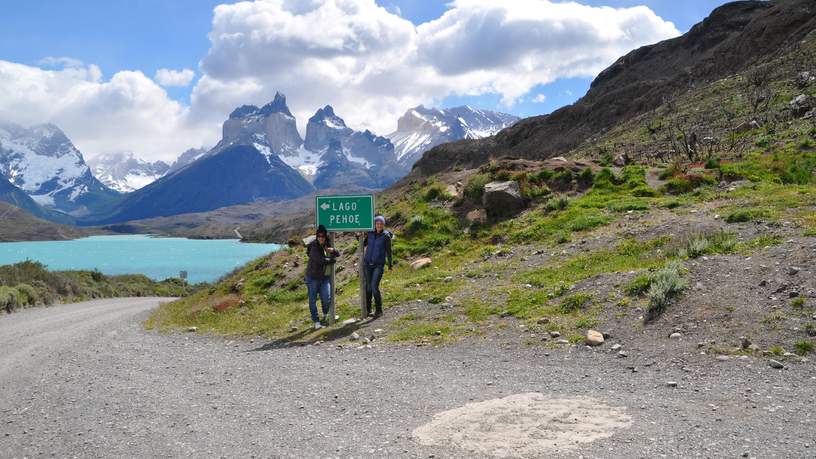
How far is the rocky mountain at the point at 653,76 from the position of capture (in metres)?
67.9

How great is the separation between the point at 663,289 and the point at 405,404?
5545mm

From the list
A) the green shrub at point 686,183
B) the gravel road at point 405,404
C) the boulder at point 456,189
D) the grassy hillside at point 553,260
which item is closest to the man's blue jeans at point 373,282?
the grassy hillside at point 553,260

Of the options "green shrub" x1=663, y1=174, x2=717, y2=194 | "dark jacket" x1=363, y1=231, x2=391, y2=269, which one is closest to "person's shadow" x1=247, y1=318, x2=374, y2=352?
"dark jacket" x1=363, y1=231, x2=391, y2=269

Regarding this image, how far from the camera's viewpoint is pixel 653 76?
310 ft

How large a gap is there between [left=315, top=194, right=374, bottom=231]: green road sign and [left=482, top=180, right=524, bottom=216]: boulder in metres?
7.84

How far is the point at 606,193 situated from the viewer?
21.0 metres

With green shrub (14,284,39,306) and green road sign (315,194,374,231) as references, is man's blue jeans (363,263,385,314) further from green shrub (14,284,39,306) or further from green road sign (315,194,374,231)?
green shrub (14,284,39,306)

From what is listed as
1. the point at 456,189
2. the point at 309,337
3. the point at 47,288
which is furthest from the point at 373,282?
the point at 47,288

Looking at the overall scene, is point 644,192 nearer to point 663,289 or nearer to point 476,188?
point 476,188

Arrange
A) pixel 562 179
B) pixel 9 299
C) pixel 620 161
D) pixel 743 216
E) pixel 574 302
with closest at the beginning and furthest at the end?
1. pixel 574 302
2. pixel 743 216
3. pixel 562 179
4. pixel 9 299
5. pixel 620 161

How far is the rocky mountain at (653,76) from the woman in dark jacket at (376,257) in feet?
176

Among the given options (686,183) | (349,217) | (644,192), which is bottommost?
(349,217)

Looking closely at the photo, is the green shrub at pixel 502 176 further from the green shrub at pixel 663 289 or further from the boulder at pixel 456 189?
the green shrub at pixel 663 289

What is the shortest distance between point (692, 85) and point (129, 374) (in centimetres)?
7377
